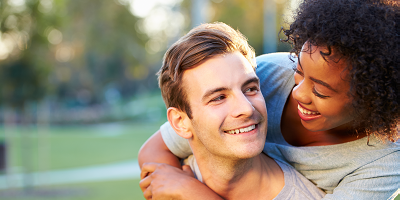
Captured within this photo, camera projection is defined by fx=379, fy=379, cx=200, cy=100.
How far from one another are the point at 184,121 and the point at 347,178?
3.65 feet

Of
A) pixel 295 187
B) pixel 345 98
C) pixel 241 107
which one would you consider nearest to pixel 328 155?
pixel 295 187

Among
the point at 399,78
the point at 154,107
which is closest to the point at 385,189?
the point at 399,78

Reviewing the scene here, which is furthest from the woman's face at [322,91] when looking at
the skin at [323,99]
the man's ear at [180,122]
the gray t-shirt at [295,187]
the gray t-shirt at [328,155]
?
the man's ear at [180,122]

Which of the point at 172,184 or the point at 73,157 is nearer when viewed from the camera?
the point at 172,184

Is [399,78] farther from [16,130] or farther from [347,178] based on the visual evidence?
[16,130]

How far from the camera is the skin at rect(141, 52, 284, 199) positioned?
7.52 ft

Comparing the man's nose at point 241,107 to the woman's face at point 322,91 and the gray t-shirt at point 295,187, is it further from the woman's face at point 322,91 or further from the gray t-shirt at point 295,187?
the gray t-shirt at point 295,187

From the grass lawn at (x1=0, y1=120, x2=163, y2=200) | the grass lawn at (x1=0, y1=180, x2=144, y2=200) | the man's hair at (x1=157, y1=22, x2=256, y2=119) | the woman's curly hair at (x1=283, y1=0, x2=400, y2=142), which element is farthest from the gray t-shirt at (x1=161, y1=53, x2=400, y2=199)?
the grass lawn at (x1=0, y1=120, x2=163, y2=200)

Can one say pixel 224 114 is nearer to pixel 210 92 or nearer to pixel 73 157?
pixel 210 92

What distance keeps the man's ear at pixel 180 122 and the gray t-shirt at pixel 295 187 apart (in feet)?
1.19

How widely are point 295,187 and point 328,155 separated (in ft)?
1.02

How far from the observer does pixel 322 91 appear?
2264 mm

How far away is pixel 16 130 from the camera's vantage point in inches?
1032

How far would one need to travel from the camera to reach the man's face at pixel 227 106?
229 cm
